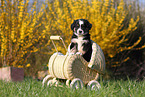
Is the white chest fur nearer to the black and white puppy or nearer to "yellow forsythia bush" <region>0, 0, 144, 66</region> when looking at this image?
the black and white puppy

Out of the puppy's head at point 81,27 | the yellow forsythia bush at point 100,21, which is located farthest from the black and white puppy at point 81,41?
the yellow forsythia bush at point 100,21

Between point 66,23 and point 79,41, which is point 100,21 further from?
point 79,41

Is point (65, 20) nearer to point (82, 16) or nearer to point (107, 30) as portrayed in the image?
point (82, 16)

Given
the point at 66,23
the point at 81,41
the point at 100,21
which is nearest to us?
the point at 81,41

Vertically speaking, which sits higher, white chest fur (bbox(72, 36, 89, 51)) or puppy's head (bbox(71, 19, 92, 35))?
puppy's head (bbox(71, 19, 92, 35))

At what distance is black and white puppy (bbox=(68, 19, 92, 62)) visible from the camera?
376cm

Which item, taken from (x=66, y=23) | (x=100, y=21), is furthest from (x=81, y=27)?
(x=66, y=23)

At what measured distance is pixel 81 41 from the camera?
3787mm

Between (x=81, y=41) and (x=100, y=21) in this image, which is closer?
(x=81, y=41)

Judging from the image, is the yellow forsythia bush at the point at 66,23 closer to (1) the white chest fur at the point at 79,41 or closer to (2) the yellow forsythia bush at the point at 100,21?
(2) the yellow forsythia bush at the point at 100,21

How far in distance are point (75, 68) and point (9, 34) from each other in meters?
3.51

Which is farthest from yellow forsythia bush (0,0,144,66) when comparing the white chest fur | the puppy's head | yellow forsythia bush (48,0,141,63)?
the white chest fur

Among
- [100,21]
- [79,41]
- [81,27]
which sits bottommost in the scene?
[79,41]

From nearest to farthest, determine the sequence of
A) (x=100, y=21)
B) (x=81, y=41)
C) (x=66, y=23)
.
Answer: (x=81, y=41)
(x=100, y=21)
(x=66, y=23)
